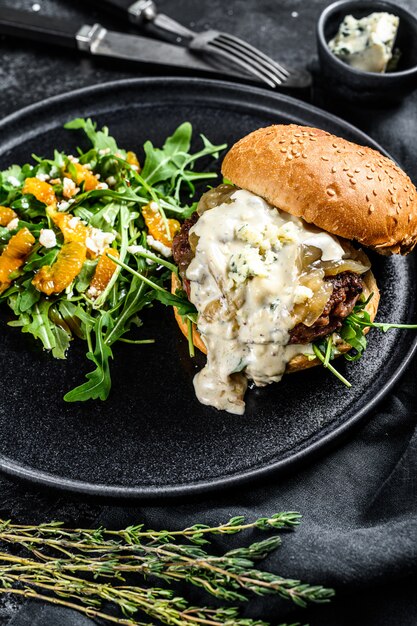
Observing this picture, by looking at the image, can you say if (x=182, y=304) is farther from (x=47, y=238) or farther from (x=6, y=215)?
(x=6, y=215)

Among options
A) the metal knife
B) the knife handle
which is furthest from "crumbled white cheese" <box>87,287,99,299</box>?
the knife handle

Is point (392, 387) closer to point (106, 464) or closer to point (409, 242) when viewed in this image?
point (409, 242)

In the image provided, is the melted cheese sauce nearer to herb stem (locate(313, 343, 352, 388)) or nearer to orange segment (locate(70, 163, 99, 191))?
herb stem (locate(313, 343, 352, 388))

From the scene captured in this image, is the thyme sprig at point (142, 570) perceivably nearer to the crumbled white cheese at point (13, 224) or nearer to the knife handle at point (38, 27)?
the crumbled white cheese at point (13, 224)

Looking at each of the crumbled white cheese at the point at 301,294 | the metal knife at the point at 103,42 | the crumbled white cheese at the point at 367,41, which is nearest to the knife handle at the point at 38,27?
the metal knife at the point at 103,42

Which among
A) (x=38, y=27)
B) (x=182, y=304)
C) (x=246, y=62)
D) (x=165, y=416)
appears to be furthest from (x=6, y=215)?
(x=246, y=62)

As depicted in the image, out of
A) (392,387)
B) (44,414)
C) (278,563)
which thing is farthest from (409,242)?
(44,414)
